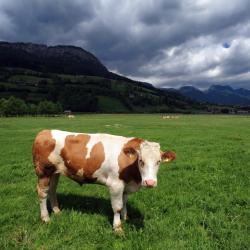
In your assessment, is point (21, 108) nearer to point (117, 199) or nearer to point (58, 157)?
point (58, 157)

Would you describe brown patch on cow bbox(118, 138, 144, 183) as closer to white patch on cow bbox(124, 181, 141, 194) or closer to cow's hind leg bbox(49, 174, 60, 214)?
white patch on cow bbox(124, 181, 141, 194)

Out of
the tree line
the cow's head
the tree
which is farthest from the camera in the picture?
the tree

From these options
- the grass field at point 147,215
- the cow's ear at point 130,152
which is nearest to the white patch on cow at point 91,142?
the cow's ear at point 130,152

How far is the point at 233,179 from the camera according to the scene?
15.4m

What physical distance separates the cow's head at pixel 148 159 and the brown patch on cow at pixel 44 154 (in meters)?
2.61

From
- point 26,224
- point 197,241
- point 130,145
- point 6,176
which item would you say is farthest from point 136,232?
point 6,176

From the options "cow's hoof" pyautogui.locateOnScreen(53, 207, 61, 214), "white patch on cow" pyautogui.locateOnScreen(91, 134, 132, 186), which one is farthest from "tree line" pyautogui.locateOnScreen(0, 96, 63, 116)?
"white patch on cow" pyautogui.locateOnScreen(91, 134, 132, 186)

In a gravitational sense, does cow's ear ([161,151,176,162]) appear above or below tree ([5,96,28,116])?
above

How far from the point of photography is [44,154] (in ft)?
35.0

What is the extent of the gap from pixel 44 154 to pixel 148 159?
3394 millimetres

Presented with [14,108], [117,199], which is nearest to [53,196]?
[117,199]

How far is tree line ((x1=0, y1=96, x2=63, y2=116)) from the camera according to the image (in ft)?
516

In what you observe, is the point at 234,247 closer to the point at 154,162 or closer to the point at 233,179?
the point at 154,162

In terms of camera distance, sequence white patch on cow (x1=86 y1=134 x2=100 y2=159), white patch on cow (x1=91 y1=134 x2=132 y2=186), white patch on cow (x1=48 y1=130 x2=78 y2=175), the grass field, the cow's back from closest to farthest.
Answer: the grass field → white patch on cow (x1=91 y1=134 x2=132 y2=186) → the cow's back → white patch on cow (x1=86 y1=134 x2=100 y2=159) → white patch on cow (x1=48 y1=130 x2=78 y2=175)
